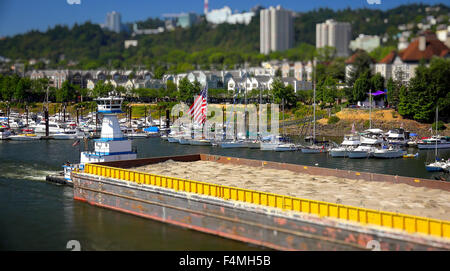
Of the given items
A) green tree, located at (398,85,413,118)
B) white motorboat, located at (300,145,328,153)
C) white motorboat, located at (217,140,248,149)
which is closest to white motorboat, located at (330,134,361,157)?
white motorboat, located at (300,145,328,153)

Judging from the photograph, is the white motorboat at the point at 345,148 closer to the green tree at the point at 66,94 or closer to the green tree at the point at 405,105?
the green tree at the point at 405,105

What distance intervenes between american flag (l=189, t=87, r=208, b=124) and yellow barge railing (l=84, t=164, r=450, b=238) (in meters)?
44.6

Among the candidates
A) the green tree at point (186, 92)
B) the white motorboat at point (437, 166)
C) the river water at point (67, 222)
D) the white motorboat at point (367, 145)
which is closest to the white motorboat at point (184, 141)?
the white motorboat at point (367, 145)

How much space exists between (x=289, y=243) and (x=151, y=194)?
10302 mm

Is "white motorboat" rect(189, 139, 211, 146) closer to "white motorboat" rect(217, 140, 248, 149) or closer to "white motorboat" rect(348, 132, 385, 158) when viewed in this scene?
"white motorboat" rect(217, 140, 248, 149)

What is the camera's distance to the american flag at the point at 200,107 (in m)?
81.7

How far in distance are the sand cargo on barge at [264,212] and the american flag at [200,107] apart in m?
40.9

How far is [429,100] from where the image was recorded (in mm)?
91250

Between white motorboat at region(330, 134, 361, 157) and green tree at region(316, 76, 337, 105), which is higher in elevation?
green tree at region(316, 76, 337, 105)

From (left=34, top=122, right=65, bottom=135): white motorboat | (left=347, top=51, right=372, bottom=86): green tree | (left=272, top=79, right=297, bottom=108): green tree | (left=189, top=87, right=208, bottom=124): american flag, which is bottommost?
(left=34, top=122, right=65, bottom=135): white motorboat

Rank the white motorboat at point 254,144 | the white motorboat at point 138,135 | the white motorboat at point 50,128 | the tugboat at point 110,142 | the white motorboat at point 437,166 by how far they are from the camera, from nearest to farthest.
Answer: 1. the tugboat at point 110,142
2. the white motorboat at point 437,166
3. the white motorboat at point 254,144
4. the white motorboat at point 138,135
5. the white motorboat at point 50,128

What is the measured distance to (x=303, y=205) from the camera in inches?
1067

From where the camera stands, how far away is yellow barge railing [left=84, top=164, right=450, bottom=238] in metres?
23.2
